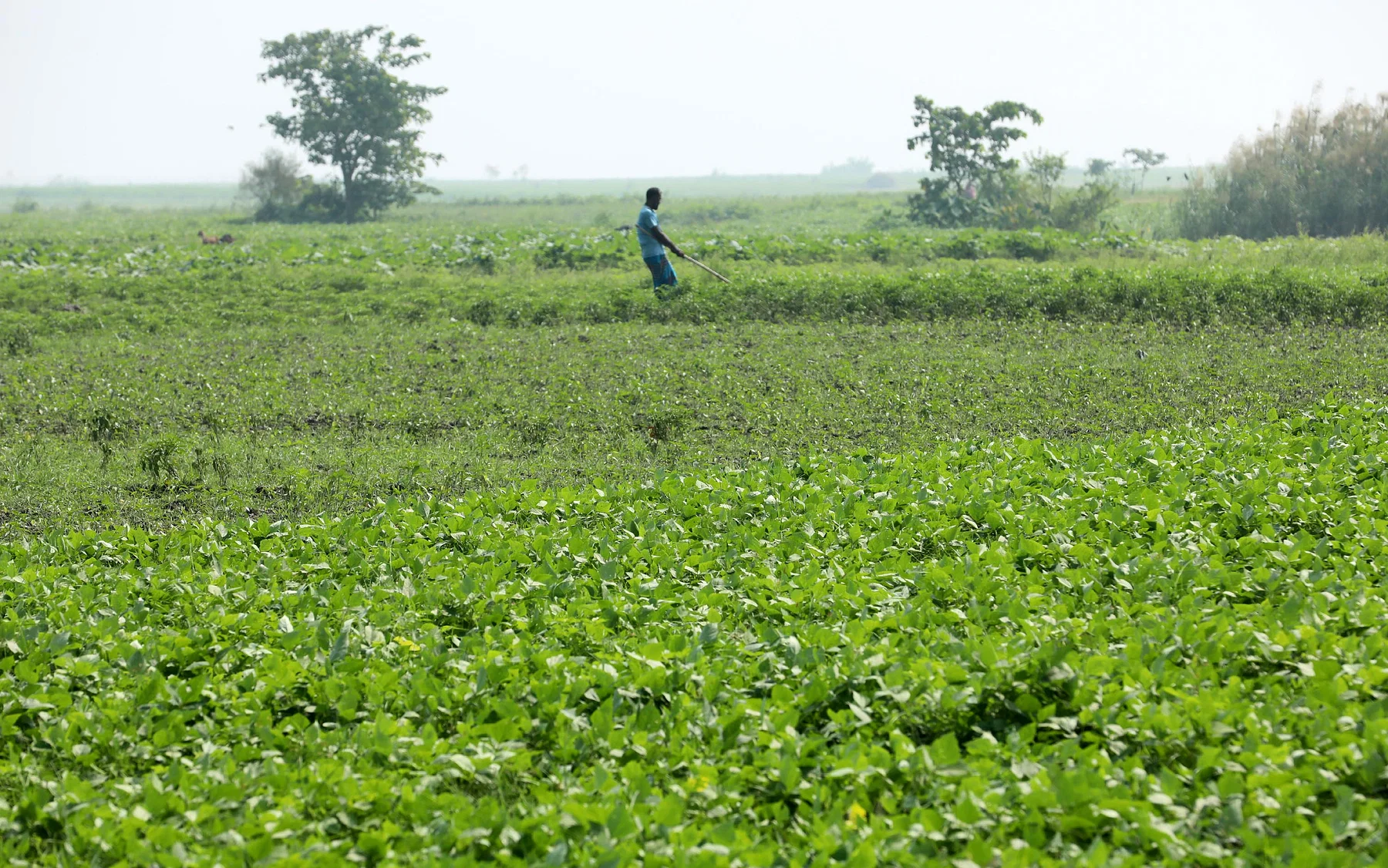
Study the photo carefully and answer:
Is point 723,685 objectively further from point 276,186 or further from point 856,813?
point 276,186

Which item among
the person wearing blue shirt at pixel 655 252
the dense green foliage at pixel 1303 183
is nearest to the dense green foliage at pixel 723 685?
the person wearing blue shirt at pixel 655 252

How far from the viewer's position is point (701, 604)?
17.7ft

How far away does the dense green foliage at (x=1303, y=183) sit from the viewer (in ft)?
85.5

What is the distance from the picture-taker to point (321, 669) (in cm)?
462

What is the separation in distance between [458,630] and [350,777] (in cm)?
156

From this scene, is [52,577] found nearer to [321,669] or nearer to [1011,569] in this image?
[321,669]

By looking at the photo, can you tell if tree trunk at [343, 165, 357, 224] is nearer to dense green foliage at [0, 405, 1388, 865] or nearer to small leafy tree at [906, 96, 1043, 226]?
small leafy tree at [906, 96, 1043, 226]

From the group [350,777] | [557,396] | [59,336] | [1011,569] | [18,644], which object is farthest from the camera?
[59,336]

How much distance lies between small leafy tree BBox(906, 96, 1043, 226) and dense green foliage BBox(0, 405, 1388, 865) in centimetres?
2587

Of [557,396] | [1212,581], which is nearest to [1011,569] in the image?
[1212,581]

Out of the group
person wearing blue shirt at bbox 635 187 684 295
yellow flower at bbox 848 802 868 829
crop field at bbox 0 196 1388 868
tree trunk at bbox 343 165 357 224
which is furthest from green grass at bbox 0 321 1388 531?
tree trunk at bbox 343 165 357 224

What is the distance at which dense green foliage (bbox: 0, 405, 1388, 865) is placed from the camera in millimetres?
3518

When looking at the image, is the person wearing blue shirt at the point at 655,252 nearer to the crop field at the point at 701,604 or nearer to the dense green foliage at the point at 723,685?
the crop field at the point at 701,604

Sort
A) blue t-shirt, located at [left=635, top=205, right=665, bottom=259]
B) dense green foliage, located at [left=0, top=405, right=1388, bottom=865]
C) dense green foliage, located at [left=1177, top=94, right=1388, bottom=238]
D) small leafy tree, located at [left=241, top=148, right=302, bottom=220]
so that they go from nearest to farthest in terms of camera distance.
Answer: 1. dense green foliage, located at [left=0, top=405, right=1388, bottom=865]
2. blue t-shirt, located at [left=635, top=205, right=665, bottom=259]
3. dense green foliage, located at [left=1177, top=94, right=1388, bottom=238]
4. small leafy tree, located at [left=241, top=148, right=302, bottom=220]
